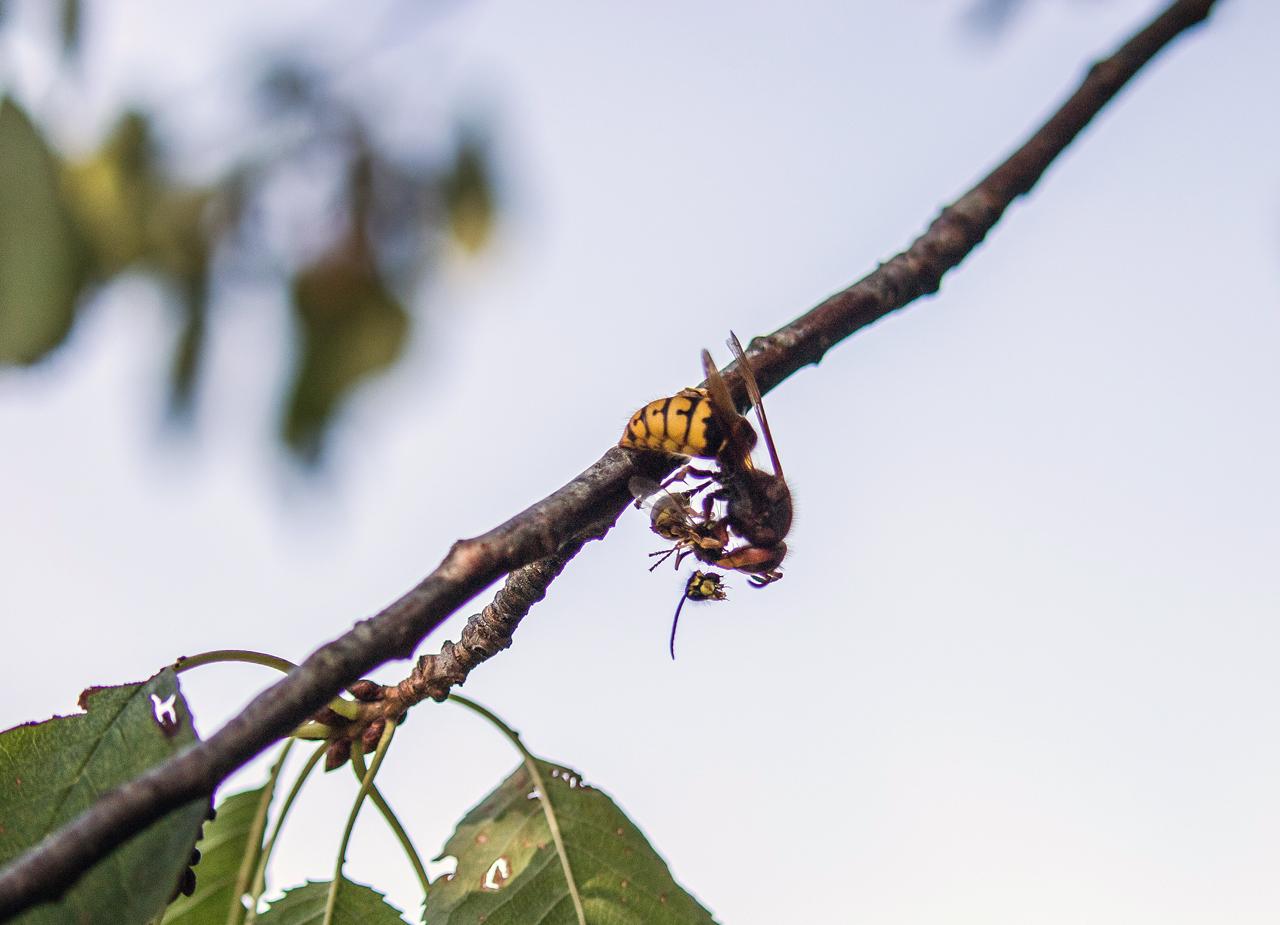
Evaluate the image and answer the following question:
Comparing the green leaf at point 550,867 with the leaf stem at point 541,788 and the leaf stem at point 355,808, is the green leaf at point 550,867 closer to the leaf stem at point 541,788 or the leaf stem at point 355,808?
the leaf stem at point 541,788

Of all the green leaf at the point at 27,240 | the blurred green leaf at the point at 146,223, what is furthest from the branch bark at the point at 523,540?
the blurred green leaf at the point at 146,223

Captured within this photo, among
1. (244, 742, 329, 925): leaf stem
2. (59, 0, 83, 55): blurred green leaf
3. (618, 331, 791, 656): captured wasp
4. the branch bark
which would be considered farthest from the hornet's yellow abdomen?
(59, 0, 83, 55): blurred green leaf

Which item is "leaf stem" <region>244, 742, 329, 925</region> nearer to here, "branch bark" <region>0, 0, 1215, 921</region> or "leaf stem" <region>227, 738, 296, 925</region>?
"leaf stem" <region>227, 738, 296, 925</region>

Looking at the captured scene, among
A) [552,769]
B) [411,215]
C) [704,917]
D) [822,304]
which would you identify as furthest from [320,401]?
[704,917]

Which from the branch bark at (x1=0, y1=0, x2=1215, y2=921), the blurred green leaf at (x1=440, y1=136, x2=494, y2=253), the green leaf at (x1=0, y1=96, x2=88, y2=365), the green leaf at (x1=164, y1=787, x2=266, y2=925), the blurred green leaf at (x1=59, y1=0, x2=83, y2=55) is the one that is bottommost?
the branch bark at (x1=0, y1=0, x2=1215, y2=921)


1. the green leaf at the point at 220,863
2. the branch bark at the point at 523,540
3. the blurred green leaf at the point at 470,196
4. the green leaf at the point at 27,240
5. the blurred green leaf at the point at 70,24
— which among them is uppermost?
the blurred green leaf at the point at 470,196

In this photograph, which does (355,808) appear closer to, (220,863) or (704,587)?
(220,863)
